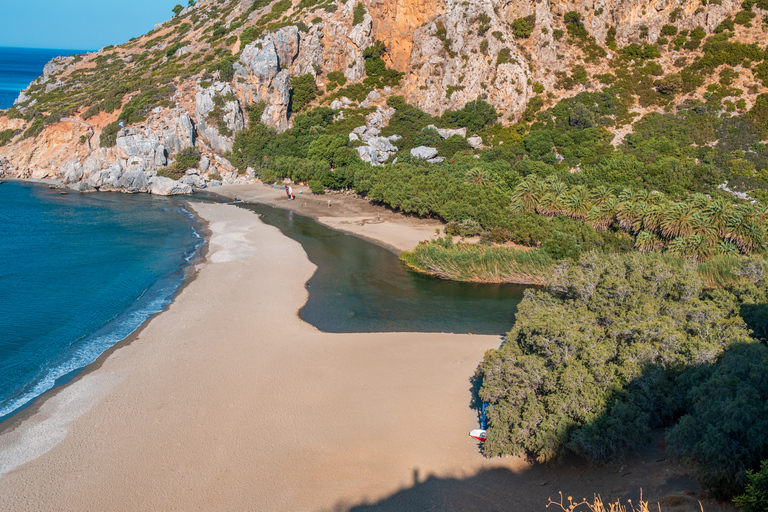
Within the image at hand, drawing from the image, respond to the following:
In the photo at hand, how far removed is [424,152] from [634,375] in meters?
53.1

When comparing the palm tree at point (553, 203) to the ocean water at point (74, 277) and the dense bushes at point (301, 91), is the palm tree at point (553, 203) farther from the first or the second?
the dense bushes at point (301, 91)

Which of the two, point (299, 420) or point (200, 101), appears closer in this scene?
point (299, 420)

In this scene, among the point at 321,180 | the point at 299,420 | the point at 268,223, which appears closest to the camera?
the point at 299,420

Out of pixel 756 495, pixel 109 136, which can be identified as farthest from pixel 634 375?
Answer: pixel 109 136

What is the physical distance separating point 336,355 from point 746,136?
5619cm

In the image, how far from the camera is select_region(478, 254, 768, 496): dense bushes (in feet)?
38.0

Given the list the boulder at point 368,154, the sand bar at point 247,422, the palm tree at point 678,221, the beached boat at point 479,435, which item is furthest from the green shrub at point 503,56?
the beached boat at point 479,435

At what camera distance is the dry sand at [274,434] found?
14133 mm

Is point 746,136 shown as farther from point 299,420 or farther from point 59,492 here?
point 59,492

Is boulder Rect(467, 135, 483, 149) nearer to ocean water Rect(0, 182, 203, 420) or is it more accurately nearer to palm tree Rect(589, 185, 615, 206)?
palm tree Rect(589, 185, 615, 206)

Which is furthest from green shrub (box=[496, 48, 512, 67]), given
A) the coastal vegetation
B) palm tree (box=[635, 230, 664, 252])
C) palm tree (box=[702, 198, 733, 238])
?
palm tree (box=[702, 198, 733, 238])

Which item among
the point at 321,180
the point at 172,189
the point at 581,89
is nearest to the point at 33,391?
the point at 321,180

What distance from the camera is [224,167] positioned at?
75.3 m

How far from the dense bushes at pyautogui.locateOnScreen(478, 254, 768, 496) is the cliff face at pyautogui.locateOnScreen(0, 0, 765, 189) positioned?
49.7m
